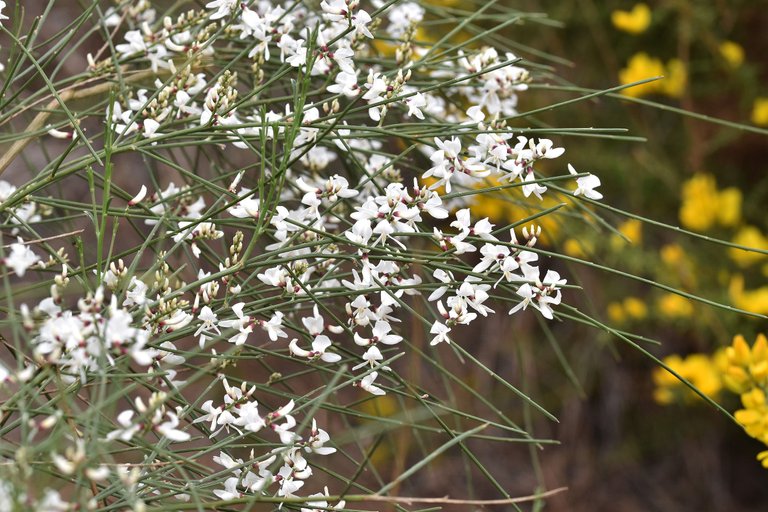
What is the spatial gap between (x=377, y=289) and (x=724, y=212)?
3.96 feet

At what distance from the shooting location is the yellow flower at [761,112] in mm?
1698

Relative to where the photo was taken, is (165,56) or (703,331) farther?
(703,331)

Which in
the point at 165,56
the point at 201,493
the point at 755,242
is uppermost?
the point at 165,56

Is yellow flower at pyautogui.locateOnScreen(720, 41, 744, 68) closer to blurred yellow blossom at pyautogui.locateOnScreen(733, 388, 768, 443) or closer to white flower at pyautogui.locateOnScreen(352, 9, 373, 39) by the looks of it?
blurred yellow blossom at pyautogui.locateOnScreen(733, 388, 768, 443)

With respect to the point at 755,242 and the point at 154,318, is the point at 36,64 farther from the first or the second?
the point at 755,242

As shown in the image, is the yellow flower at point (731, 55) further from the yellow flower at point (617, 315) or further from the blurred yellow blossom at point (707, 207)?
the yellow flower at point (617, 315)

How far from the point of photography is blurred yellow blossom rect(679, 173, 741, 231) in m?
1.71

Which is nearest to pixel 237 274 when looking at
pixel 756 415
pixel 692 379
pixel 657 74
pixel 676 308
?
pixel 756 415

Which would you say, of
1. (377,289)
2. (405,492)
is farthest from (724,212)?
(377,289)

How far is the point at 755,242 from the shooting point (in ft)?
5.50

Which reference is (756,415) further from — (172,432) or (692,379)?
(172,432)

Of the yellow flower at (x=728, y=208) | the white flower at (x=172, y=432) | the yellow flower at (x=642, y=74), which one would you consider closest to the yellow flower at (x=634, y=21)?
the yellow flower at (x=642, y=74)

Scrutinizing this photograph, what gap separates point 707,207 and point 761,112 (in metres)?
0.22

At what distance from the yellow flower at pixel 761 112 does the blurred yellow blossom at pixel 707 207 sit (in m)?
0.15
